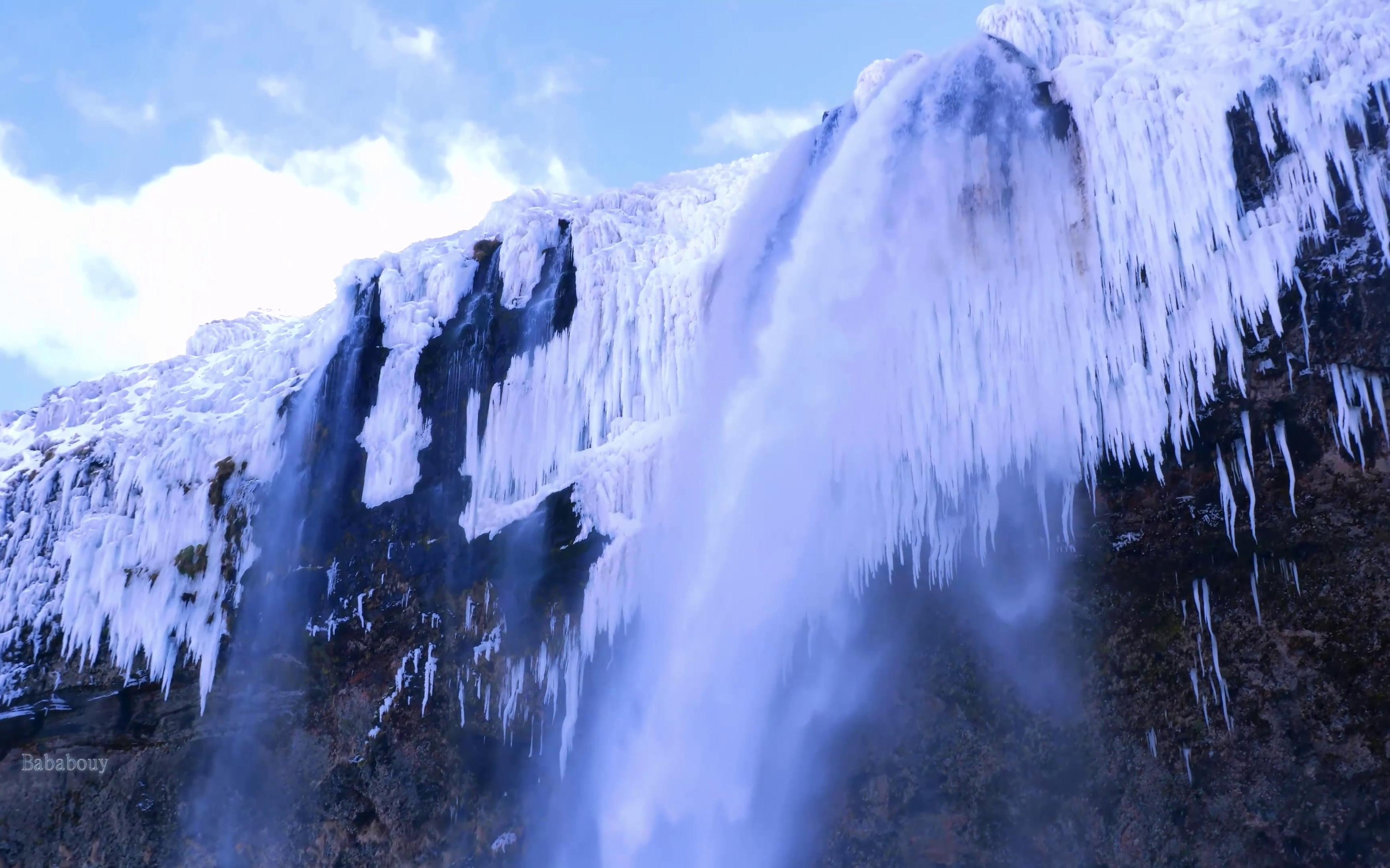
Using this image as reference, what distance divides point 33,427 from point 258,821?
659 centimetres

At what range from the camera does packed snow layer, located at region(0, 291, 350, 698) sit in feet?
41.4

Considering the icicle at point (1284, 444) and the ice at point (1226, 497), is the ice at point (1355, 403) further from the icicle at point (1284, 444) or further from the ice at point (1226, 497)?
the ice at point (1226, 497)

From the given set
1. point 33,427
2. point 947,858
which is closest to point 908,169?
point 947,858

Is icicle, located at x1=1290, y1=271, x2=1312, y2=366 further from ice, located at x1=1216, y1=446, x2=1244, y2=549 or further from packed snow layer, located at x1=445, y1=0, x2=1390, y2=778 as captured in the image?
ice, located at x1=1216, y1=446, x2=1244, y2=549

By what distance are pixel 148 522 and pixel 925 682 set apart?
9.87m

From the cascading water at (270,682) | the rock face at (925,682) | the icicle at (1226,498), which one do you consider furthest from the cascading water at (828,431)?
the cascading water at (270,682)

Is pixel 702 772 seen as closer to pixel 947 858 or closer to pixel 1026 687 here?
pixel 947 858

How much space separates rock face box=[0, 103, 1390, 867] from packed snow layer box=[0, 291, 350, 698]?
412 mm

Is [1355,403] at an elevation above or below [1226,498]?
above

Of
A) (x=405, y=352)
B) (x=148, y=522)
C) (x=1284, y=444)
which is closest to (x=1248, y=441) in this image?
(x=1284, y=444)

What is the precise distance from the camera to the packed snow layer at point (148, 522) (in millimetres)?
12625

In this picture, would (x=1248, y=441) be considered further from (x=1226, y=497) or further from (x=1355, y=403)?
(x=1355, y=403)

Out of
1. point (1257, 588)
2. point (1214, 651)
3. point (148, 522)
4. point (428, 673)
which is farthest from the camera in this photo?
point (148, 522)

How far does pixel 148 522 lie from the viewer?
1296 centimetres
